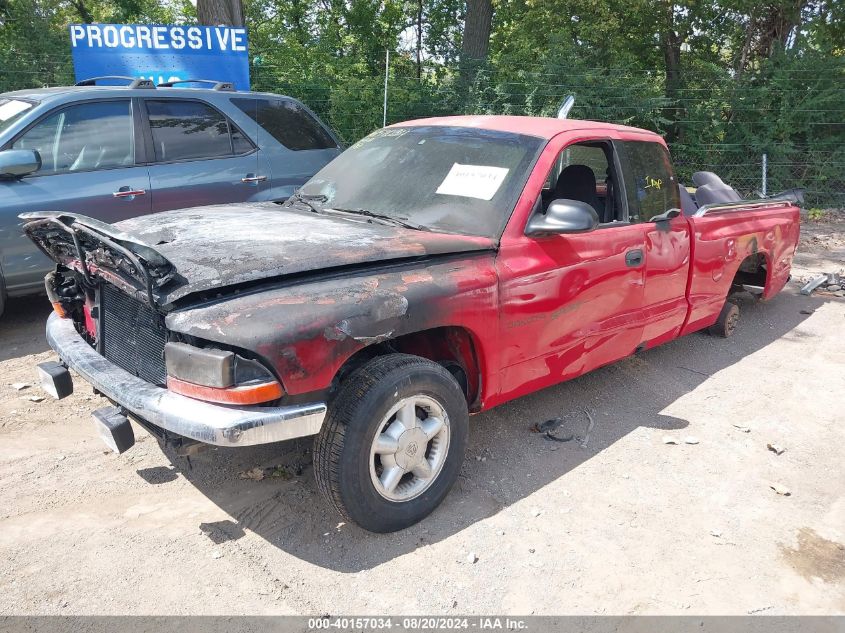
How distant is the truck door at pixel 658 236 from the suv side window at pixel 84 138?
404cm

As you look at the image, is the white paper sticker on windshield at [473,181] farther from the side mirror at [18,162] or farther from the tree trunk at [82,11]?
the tree trunk at [82,11]

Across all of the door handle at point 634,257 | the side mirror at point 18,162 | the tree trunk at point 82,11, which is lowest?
the door handle at point 634,257

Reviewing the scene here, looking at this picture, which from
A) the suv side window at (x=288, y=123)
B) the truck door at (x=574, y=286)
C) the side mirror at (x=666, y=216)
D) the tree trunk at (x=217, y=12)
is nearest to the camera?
the truck door at (x=574, y=286)

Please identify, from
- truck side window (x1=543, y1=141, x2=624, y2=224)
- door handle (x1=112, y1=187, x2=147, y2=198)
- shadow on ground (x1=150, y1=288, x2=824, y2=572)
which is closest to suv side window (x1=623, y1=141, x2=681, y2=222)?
truck side window (x1=543, y1=141, x2=624, y2=224)

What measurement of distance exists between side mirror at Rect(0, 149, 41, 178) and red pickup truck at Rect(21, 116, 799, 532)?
1.72 m

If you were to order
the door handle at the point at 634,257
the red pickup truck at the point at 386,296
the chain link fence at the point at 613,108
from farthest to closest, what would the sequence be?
the chain link fence at the point at 613,108, the door handle at the point at 634,257, the red pickup truck at the point at 386,296

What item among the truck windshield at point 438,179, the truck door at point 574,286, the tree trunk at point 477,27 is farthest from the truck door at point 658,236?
the tree trunk at point 477,27

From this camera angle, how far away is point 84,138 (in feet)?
18.2

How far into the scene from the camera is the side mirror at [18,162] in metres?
4.97

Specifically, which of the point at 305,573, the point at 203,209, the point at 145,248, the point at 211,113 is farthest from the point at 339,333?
the point at 211,113

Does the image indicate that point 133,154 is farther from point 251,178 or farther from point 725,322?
point 725,322

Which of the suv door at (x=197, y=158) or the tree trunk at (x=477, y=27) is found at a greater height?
the tree trunk at (x=477, y=27)

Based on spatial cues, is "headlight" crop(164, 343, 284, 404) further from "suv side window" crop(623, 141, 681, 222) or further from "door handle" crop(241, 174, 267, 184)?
"door handle" crop(241, 174, 267, 184)

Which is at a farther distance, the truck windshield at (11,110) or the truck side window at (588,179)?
the truck windshield at (11,110)
